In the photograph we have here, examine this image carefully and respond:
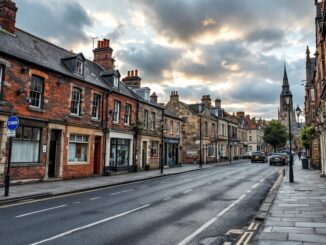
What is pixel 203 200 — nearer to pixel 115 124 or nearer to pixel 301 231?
pixel 301 231

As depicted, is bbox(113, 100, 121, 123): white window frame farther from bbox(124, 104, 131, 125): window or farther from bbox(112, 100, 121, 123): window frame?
bbox(124, 104, 131, 125): window

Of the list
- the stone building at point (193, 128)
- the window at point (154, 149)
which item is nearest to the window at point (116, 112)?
the window at point (154, 149)

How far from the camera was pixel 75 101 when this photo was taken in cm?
2181

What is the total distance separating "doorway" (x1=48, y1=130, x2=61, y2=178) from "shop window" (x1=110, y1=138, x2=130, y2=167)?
21.0 ft

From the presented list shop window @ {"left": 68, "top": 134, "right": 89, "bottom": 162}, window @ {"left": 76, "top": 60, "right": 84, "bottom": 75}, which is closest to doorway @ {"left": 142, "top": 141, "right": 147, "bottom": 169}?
shop window @ {"left": 68, "top": 134, "right": 89, "bottom": 162}

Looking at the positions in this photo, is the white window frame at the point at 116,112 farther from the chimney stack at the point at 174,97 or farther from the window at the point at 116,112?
the chimney stack at the point at 174,97

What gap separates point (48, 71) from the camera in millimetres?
19281

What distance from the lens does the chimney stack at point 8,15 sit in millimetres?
18391

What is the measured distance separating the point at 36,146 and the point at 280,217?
1509 cm

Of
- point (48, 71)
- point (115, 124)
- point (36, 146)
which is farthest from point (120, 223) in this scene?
point (115, 124)

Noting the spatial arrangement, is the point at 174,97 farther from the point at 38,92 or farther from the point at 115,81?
the point at 38,92

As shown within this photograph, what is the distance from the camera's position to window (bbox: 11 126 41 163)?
17033 mm

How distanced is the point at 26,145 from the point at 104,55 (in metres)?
15.2

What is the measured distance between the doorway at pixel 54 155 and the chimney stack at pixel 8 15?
734 cm
